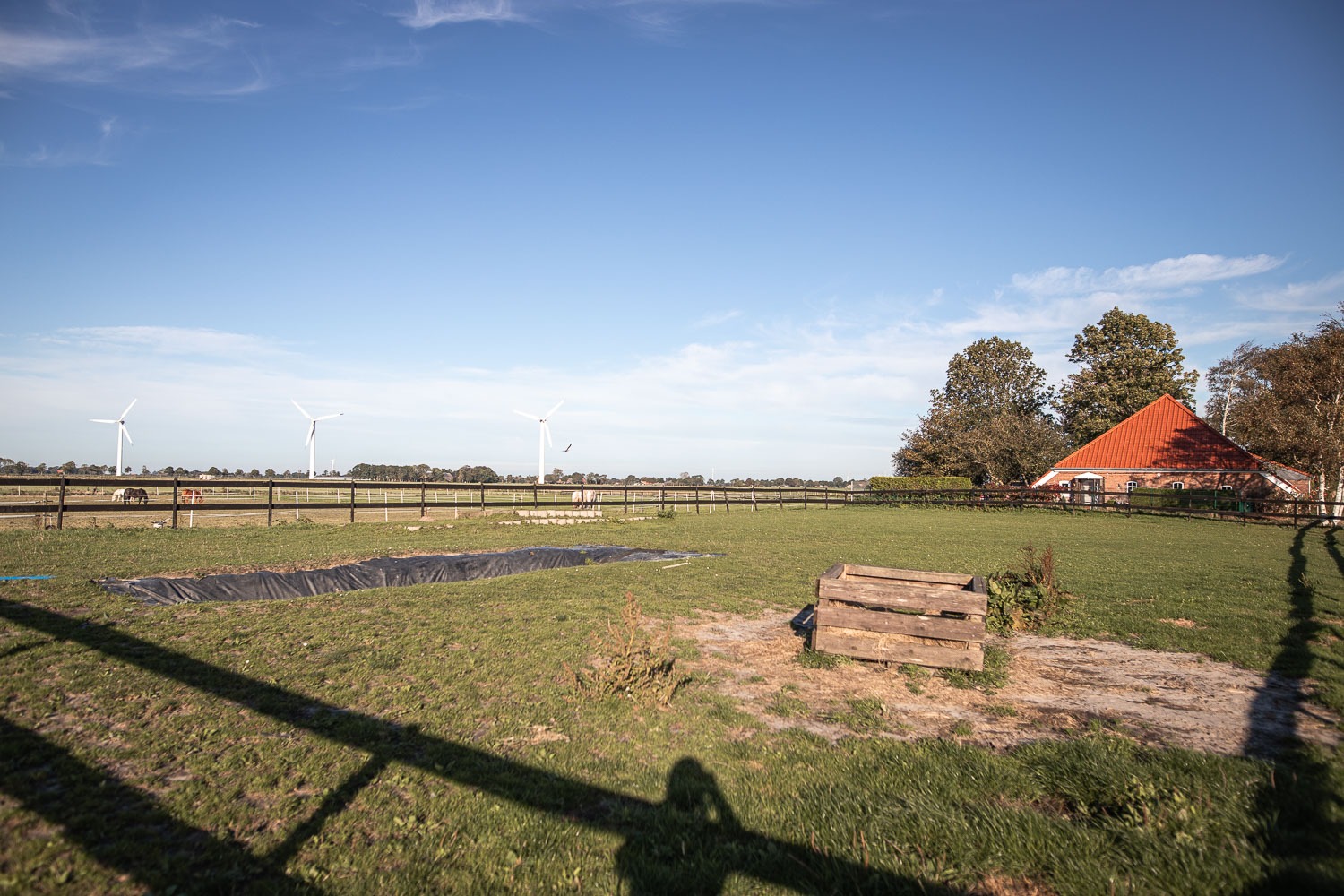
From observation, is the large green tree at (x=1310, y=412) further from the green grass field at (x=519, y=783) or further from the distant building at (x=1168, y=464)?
the green grass field at (x=519, y=783)

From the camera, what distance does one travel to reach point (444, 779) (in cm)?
425

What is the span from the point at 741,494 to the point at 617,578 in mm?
30474

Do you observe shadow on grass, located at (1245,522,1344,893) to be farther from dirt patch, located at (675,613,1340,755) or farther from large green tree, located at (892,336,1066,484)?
large green tree, located at (892,336,1066,484)

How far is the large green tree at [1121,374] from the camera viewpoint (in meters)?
54.5

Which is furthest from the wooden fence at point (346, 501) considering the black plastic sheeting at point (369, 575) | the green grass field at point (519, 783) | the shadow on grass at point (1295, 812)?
the shadow on grass at point (1295, 812)

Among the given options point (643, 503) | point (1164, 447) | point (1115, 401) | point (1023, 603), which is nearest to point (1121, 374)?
point (1115, 401)

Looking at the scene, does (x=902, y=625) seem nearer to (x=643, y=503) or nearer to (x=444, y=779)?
(x=444, y=779)

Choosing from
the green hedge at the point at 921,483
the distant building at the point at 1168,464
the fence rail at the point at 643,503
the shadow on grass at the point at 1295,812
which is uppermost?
the distant building at the point at 1168,464

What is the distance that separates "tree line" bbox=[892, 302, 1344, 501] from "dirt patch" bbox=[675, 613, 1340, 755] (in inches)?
1514

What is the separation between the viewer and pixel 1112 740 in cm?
479

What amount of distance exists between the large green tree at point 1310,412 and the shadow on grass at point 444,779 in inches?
1728

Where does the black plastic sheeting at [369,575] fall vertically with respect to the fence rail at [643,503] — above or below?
below

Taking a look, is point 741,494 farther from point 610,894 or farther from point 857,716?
point 610,894

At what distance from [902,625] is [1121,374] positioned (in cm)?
6200
